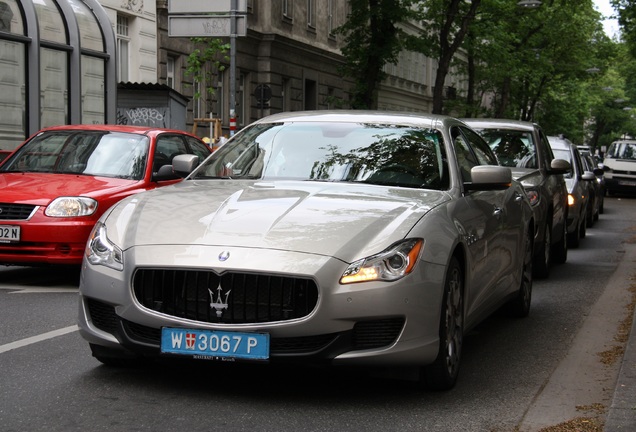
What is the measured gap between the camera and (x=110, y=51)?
20812mm

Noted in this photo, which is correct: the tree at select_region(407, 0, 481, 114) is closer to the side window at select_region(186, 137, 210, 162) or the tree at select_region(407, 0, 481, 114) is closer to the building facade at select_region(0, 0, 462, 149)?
the building facade at select_region(0, 0, 462, 149)

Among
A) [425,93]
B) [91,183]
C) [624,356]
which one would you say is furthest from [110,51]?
[425,93]

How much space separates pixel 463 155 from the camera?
7395mm

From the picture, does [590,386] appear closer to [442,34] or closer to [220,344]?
[220,344]

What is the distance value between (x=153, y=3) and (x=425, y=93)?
35.5 m

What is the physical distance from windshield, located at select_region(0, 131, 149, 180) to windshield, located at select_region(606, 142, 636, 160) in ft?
94.9

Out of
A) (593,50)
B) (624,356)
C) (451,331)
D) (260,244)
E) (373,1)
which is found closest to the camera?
(260,244)

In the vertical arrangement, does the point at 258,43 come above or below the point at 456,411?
above

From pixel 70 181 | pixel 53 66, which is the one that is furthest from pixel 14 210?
pixel 53 66

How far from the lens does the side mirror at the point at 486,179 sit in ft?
22.3

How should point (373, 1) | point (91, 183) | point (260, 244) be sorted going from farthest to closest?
point (373, 1) → point (91, 183) → point (260, 244)

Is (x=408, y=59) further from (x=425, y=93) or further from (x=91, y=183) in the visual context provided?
(x=91, y=183)

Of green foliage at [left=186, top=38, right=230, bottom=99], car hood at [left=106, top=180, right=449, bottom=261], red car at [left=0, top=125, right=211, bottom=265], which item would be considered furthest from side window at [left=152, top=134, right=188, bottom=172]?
green foliage at [left=186, top=38, right=230, bottom=99]

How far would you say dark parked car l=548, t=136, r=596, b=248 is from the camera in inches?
623
